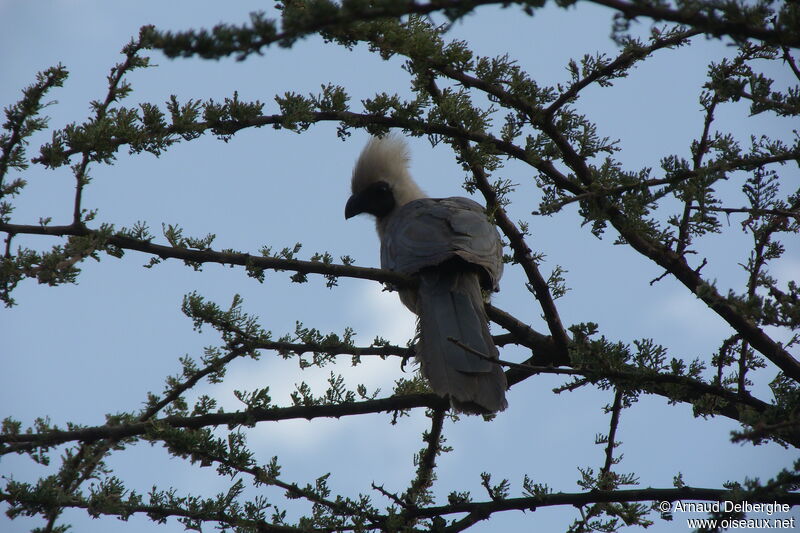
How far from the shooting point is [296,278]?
3598mm

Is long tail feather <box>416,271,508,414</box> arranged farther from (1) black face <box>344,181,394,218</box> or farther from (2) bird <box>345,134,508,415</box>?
(1) black face <box>344,181,394,218</box>

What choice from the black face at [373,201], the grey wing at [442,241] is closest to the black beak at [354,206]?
the black face at [373,201]

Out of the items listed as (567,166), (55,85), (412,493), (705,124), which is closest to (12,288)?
(55,85)

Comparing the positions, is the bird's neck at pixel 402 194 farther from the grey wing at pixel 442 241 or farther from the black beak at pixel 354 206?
the grey wing at pixel 442 241

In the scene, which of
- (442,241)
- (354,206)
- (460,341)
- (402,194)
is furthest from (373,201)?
(460,341)

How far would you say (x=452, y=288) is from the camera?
14.7 ft

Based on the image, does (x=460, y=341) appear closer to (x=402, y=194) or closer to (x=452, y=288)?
(x=452, y=288)

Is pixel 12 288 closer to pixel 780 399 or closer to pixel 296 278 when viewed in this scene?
pixel 296 278

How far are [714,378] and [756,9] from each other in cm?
179

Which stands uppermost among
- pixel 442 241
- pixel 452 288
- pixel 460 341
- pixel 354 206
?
pixel 354 206

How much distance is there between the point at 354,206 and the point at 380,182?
0.36 m

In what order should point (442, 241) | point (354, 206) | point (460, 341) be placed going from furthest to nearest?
point (354, 206)
point (442, 241)
point (460, 341)

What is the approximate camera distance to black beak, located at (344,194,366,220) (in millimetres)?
6613

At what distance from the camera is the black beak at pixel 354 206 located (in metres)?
6.61
